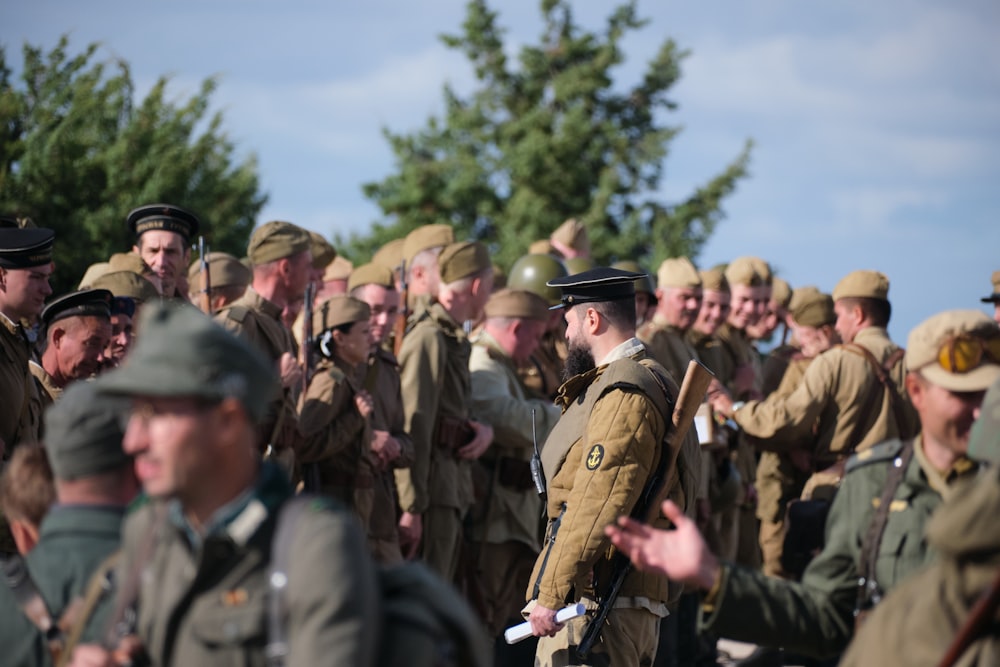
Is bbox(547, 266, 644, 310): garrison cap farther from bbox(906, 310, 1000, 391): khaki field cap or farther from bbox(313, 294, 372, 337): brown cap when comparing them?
bbox(906, 310, 1000, 391): khaki field cap

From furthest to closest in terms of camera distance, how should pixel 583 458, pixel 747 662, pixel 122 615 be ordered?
1. pixel 747 662
2. pixel 583 458
3. pixel 122 615

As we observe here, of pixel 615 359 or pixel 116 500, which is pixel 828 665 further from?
pixel 116 500

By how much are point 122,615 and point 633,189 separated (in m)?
28.5

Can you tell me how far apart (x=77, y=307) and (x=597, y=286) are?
2.54 meters

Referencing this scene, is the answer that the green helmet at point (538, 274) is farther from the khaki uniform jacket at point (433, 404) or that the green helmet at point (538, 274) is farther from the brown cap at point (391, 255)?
the khaki uniform jacket at point (433, 404)

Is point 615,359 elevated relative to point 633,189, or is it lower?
lower

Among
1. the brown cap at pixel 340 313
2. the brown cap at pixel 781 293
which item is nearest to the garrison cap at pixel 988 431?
the brown cap at pixel 340 313

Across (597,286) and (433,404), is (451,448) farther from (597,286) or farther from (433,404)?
(597,286)

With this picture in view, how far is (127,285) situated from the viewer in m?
8.16

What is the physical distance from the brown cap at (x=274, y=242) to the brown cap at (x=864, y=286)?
400 centimetres

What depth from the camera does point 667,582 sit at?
6430mm

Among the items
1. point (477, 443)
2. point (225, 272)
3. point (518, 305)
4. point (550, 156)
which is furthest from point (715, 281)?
point (550, 156)

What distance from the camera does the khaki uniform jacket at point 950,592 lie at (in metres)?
3.28

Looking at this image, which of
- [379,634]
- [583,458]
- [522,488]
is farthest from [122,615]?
[522,488]
